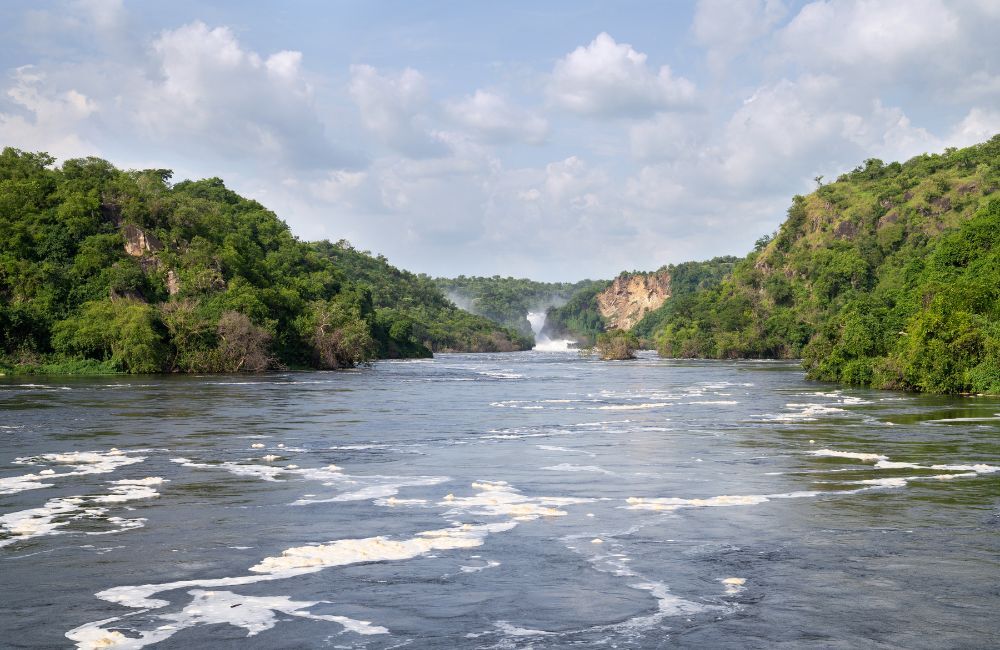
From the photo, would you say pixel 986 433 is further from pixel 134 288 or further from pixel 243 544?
pixel 134 288

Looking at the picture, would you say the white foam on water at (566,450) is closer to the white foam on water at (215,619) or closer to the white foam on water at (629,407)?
the white foam on water at (629,407)

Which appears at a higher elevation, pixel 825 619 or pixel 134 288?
pixel 134 288

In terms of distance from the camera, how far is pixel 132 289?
9256cm

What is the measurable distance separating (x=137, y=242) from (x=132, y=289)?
8566 millimetres

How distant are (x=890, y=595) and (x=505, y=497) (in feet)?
31.2

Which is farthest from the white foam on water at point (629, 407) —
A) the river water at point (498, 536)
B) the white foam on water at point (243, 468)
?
the white foam on water at point (243, 468)

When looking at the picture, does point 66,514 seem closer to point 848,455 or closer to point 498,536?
point 498,536

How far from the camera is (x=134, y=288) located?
9281 cm

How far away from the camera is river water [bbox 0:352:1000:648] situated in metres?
11.7

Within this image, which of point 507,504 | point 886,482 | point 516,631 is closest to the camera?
point 516,631

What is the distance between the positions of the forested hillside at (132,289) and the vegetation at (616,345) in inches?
1747

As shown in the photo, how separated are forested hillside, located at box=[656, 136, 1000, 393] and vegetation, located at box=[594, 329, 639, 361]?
17372 millimetres

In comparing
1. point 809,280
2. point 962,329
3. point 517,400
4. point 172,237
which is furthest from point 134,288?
point 809,280

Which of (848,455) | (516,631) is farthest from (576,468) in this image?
(516,631)
